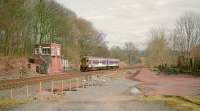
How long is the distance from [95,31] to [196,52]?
147 ft

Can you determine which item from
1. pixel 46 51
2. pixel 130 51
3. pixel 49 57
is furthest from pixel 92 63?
pixel 130 51

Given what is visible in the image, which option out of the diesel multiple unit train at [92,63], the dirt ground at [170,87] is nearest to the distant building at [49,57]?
the diesel multiple unit train at [92,63]

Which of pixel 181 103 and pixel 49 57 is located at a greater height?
pixel 49 57

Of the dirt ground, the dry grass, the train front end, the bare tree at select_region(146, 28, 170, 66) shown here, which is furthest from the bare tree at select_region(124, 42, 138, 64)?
the dry grass

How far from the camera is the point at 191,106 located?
21.2m

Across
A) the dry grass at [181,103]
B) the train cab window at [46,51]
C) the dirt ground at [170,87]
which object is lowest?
the dirt ground at [170,87]

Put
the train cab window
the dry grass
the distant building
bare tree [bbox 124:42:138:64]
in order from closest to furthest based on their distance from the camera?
1. the dry grass
2. the distant building
3. the train cab window
4. bare tree [bbox 124:42:138:64]

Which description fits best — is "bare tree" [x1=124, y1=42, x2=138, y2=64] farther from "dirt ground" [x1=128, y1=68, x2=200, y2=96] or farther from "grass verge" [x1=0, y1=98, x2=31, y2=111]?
"grass verge" [x1=0, y1=98, x2=31, y2=111]

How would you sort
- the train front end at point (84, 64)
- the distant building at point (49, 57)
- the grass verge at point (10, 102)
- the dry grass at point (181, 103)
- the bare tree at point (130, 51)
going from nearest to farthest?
Result: the dry grass at point (181, 103) < the grass verge at point (10, 102) < the distant building at point (49, 57) < the train front end at point (84, 64) < the bare tree at point (130, 51)

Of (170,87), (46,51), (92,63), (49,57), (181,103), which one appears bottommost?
(170,87)

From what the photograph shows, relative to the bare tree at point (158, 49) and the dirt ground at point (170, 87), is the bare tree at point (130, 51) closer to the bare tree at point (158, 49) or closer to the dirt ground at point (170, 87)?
the bare tree at point (158, 49)

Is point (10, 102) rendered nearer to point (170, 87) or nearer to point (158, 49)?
point (170, 87)

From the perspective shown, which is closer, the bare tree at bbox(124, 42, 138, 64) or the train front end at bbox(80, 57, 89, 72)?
the train front end at bbox(80, 57, 89, 72)

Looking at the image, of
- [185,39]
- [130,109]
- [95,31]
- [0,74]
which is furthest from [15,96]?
[95,31]
